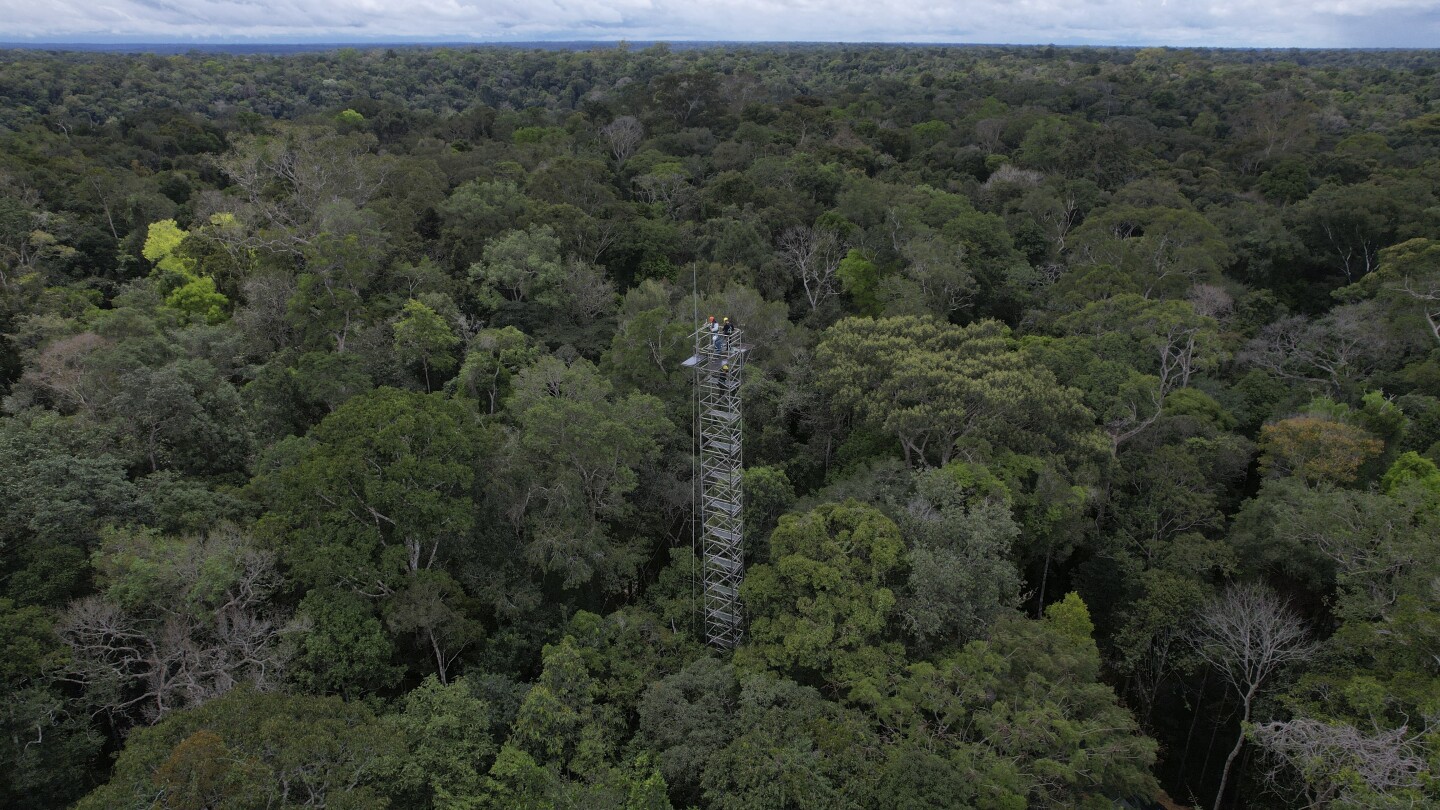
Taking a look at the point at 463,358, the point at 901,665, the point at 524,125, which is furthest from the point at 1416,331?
the point at 524,125

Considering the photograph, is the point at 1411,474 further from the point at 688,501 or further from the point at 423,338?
the point at 423,338

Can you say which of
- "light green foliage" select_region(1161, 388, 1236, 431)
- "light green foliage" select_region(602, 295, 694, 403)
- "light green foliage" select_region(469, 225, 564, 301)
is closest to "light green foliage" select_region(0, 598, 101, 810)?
"light green foliage" select_region(602, 295, 694, 403)

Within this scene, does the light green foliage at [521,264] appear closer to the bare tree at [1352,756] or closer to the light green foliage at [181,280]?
the light green foliage at [181,280]

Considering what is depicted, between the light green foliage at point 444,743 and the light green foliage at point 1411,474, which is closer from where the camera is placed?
the light green foliage at point 444,743

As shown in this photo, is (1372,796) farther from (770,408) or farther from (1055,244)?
(1055,244)

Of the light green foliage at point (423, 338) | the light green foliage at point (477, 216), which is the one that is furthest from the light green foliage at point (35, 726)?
the light green foliage at point (477, 216)

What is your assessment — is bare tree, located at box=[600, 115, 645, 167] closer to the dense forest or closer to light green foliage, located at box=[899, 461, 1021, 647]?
the dense forest
